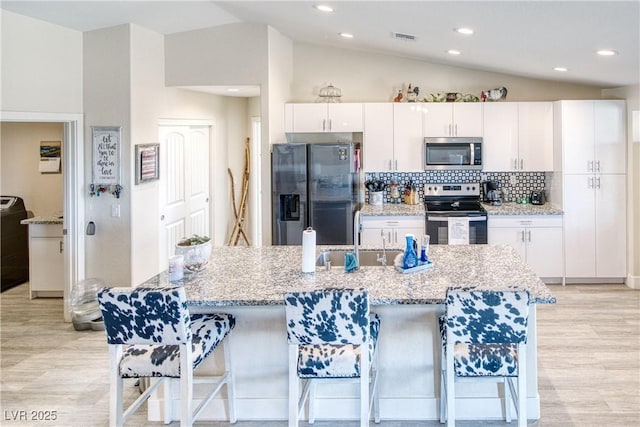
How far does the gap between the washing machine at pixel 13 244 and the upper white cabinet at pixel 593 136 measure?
6354mm

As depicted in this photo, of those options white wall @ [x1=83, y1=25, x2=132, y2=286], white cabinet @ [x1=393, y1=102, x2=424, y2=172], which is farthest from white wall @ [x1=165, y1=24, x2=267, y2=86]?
white cabinet @ [x1=393, y1=102, x2=424, y2=172]

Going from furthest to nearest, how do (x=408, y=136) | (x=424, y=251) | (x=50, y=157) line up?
(x=50, y=157)
(x=408, y=136)
(x=424, y=251)

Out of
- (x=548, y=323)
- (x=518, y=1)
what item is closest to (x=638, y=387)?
(x=548, y=323)

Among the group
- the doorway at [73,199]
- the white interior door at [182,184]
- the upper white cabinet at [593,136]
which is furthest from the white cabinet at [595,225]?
the doorway at [73,199]

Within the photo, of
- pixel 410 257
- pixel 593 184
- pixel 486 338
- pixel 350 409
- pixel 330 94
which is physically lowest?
pixel 350 409

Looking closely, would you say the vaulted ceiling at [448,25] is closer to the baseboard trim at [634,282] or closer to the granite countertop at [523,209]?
the granite countertop at [523,209]

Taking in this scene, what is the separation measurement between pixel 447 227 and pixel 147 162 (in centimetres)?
320

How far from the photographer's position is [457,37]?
4.71 meters

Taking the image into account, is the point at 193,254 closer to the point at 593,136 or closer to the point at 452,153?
the point at 452,153

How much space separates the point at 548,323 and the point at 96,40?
478cm

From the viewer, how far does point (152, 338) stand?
8.54ft

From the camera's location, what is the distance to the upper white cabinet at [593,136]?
20.2 feet

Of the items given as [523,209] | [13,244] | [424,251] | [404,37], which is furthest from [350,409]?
[13,244]

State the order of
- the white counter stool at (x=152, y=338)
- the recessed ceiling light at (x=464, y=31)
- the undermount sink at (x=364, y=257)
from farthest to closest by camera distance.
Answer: the recessed ceiling light at (x=464, y=31), the undermount sink at (x=364, y=257), the white counter stool at (x=152, y=338)
